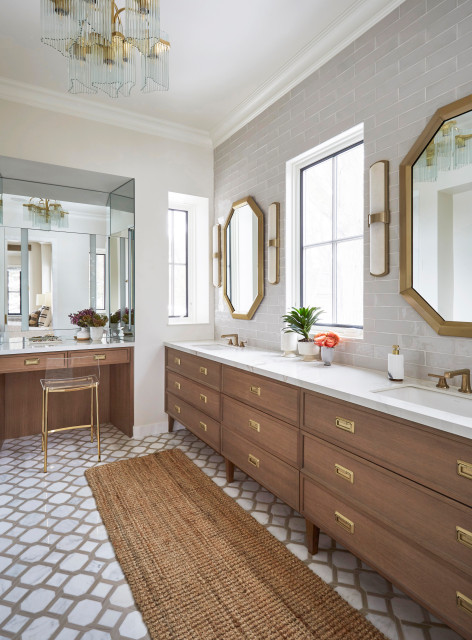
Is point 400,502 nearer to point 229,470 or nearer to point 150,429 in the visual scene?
point 229,470

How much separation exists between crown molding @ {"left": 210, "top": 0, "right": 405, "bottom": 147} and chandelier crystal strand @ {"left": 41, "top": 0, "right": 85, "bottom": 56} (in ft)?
5.02

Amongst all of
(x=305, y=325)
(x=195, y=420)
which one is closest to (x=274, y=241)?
(x=305, y=325)

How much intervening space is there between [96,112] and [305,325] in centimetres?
265

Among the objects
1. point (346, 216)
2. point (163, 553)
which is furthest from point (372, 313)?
point (163, 553)

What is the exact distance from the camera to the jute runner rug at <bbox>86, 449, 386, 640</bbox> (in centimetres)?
152

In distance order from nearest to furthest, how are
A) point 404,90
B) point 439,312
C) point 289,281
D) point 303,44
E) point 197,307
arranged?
1. point 439,312
2. point 404,90
3. point 303,44
4. point 289,281
5. point 197,307

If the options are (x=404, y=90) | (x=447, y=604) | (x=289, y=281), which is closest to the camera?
(x=447, y=604)

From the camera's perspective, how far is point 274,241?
3.12 m

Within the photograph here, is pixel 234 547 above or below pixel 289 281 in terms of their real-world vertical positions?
below

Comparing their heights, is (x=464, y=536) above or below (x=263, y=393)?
below

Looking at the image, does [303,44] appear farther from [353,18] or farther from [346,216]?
[346,216]

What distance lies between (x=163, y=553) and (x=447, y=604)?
1.30 metres

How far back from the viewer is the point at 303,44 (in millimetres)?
2625

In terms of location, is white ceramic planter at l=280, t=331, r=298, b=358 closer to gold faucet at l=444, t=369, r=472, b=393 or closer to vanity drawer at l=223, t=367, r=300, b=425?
vanity drawer at l=223, t=367, r=300, b=425
